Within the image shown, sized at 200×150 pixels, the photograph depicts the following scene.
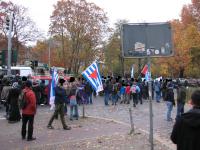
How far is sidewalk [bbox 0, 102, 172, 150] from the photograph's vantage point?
1057cm

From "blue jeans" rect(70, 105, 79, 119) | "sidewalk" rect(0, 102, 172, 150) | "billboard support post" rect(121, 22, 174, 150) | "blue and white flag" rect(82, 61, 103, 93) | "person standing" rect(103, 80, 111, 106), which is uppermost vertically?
"billboard support post" rect(121, 22, 174, 150)

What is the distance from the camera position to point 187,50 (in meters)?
54.4

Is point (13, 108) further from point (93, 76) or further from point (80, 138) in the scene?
point (80, 138)

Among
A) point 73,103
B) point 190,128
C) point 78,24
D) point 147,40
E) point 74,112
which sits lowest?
point 74,112

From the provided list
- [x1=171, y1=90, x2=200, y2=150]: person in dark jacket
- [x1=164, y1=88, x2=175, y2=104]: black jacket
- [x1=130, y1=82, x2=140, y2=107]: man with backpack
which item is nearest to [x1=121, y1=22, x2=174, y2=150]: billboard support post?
[x1=171, y1=90, x2=200, y2=150]: person in dark jacket

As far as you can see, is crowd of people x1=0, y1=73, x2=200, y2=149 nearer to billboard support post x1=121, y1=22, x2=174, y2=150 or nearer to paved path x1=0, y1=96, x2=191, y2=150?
paved path x1=0, y1=96, x2=191, y2=150

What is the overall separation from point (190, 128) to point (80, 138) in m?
6.64

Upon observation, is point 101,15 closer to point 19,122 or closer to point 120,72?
point 120,72

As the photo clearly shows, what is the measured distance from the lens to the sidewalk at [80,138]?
10569mm

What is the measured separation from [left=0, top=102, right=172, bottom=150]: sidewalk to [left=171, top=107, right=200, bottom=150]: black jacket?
4.59 metres

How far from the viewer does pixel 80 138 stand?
1195 cm

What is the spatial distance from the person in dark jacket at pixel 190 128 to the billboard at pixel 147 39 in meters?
3.36

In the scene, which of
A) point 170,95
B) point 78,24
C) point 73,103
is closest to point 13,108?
point 73,103

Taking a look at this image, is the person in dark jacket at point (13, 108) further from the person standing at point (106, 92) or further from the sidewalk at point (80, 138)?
the person standing at point (106, 92)
